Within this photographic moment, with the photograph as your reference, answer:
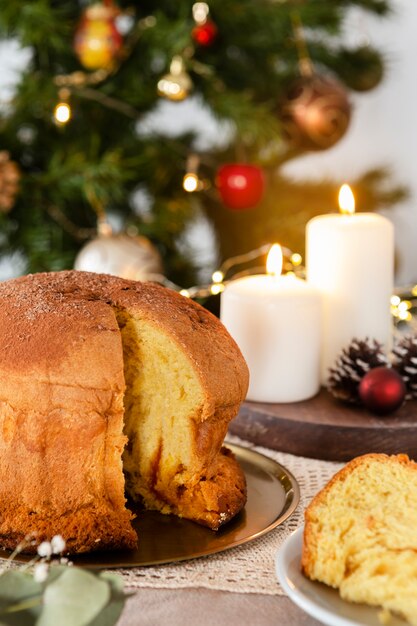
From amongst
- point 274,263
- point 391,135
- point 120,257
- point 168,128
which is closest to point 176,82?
point 120,257

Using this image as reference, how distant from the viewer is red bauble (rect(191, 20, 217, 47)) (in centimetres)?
266

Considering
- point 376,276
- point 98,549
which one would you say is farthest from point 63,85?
point 98,549

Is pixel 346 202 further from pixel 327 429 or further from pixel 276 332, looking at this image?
pixel 327 429

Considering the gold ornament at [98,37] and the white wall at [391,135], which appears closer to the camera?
the gold ornament at [98,37]

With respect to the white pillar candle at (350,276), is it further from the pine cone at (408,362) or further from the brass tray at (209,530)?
the brass tray at (209,530)

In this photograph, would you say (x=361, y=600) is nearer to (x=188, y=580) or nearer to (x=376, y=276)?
(x=188, y=580)

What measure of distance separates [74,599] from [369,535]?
34 cm

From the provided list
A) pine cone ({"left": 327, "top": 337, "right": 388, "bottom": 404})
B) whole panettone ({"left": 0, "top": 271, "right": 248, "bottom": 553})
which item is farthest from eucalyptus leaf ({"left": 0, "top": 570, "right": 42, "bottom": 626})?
pine cone ({"left": 327, "top": 337, "right": 388, "bottom": 404})

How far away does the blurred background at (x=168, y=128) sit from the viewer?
2617 millimetres

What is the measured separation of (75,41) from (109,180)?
407 millimetres

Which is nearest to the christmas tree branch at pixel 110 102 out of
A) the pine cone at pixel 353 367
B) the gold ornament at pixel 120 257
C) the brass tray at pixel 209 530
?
the gold ornament at pixel 120 257

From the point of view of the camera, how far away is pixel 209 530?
1206 millimetres

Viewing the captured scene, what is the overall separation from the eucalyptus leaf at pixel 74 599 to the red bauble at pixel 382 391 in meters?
0.83

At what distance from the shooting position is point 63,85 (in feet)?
8.66
